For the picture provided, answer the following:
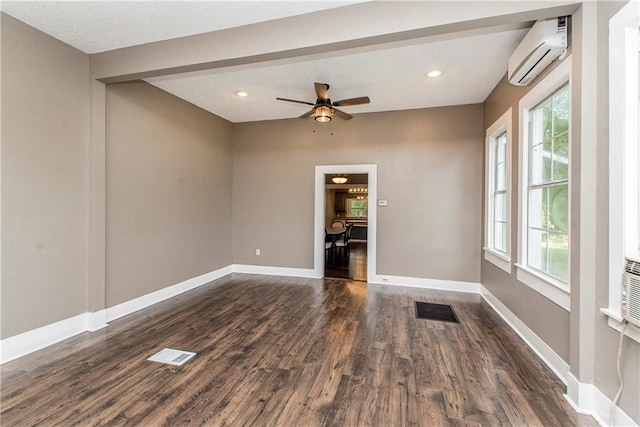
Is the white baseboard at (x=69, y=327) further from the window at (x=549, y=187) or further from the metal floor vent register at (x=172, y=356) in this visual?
the window at (x=549, y=187)

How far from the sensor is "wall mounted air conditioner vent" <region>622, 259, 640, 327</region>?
4.96ft

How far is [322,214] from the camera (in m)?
5.36

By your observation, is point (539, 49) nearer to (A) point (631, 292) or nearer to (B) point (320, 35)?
(B) point (320, 35)

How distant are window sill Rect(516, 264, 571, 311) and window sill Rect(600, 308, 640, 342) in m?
0.41

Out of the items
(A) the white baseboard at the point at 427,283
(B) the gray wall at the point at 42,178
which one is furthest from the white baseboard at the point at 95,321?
(A) the white baseboard at the point at 427,283

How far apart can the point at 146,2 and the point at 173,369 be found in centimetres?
297

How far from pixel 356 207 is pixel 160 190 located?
9112mm

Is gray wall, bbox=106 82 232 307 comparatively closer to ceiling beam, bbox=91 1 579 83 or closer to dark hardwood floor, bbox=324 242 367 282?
ceiling beam, bbox=91 1 579 83

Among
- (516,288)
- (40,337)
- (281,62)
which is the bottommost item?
(40,337)

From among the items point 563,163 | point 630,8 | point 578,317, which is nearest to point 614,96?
point 630,8

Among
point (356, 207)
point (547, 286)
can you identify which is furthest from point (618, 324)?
point (356, 207)

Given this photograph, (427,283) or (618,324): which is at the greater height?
(618,324)

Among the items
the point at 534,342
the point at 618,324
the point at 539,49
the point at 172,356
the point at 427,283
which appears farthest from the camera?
the point at 427,283

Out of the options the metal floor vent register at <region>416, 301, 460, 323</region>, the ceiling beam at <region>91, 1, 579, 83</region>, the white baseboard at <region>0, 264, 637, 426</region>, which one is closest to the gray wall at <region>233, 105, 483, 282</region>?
the white baseboard at <region>0, 264, 637, 426</region>
